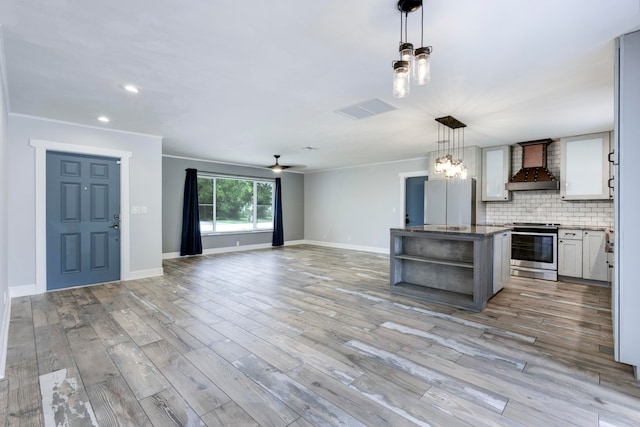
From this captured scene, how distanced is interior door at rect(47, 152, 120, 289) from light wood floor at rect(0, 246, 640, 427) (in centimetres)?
53

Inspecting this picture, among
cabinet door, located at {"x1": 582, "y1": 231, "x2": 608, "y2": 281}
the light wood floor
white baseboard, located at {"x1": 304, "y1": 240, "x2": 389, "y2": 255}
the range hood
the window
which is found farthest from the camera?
white baseboard, located at {"x1": 304, "y1": 240, "x2": 389, "y2": 255}

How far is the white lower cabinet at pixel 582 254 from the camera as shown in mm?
4797

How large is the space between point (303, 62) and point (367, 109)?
1414 millimetres

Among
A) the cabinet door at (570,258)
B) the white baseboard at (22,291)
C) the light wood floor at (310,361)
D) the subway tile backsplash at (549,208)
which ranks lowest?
the light wood floor at (310,361)

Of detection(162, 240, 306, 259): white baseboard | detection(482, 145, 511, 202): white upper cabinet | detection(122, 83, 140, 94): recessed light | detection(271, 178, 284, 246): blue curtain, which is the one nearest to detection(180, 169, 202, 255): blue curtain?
detection(162, 240, 306, 259): white baseboard

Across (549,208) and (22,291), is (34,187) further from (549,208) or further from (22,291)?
(549,208)

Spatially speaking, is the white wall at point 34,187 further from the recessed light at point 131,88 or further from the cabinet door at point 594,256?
the cabinet door at point 594,256

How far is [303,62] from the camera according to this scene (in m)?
2.67

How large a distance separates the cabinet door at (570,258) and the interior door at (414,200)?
2855 millimetres

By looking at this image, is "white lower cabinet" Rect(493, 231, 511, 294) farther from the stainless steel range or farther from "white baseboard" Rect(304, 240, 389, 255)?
"white baseboard" Rect(304, 240, 389, 255)

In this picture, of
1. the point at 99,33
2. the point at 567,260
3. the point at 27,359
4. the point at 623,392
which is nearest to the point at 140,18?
the point at 99,33

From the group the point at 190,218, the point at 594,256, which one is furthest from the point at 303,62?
the point at 190,218

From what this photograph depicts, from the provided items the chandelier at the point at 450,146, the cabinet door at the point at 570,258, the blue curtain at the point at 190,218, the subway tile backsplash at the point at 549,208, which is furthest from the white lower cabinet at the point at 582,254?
the blue curtain at the point at 190,218

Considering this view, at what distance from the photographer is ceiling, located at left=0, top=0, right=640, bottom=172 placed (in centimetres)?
201
